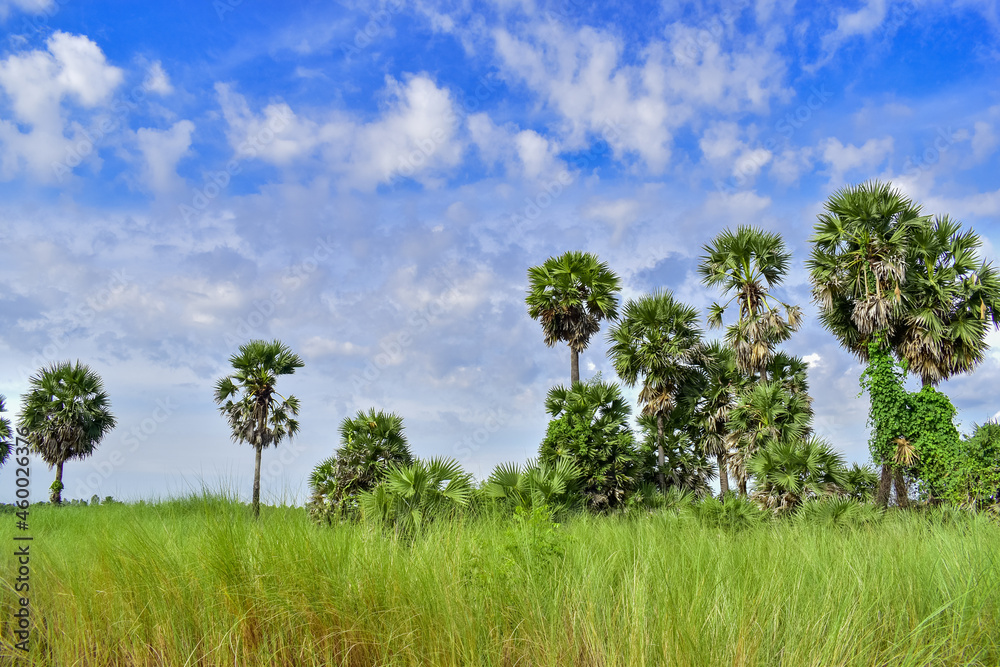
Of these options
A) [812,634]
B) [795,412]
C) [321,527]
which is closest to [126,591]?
[321,527]

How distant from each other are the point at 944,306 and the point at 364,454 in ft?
71.7

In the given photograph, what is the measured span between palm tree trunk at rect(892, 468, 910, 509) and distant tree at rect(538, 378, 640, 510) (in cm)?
949

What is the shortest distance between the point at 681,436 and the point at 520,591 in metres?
25.2

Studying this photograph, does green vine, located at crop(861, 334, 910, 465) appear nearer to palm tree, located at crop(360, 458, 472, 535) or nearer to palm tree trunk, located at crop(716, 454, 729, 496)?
palm tree trunk, located at crop(716, 454, 729, 496)

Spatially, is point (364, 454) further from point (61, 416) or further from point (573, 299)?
point (61, 416)

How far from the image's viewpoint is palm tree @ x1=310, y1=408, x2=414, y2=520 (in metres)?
19.5

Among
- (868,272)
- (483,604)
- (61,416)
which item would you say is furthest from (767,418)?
(61,416)

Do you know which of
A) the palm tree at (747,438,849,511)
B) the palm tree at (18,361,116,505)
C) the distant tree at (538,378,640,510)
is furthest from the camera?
the palm tree at (18,361,116,505)

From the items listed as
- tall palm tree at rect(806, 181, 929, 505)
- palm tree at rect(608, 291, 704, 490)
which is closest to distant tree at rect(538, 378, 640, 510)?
palm tree at rect(608, 291, 704, 490)

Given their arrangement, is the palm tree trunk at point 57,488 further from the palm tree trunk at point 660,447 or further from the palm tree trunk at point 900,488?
the palm tree trunk at point 900,488

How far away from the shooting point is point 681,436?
92.2ft

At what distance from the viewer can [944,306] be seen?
22.7 metres

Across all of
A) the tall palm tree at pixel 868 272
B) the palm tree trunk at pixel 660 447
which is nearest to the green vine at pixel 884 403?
the tall palm tree at pixel 868 272

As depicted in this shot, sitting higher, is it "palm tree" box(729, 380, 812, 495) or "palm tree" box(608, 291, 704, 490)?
"palm tree" box(608, 291, 704, 490)
